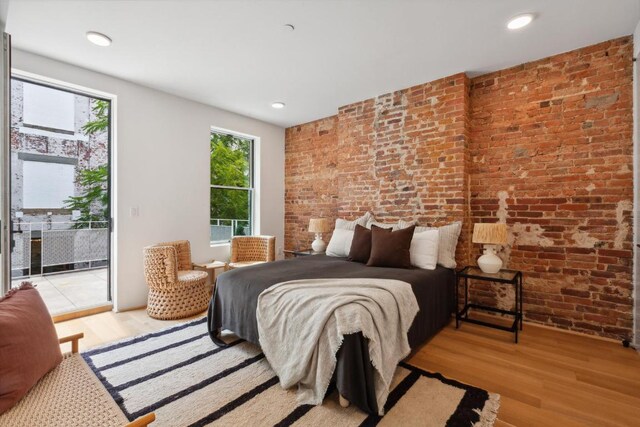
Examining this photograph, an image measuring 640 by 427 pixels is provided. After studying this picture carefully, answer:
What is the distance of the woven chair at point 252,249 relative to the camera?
439cm

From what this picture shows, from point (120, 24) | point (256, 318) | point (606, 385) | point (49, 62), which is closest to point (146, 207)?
point (49, 62)

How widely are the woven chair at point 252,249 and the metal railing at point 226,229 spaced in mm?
354

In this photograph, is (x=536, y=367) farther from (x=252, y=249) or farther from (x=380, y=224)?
(x=252, y=249)

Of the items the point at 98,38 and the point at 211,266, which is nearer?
the point at 98,38

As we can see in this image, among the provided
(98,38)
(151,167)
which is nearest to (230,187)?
(151,167)

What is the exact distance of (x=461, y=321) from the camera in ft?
10.2

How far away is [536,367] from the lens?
222 centimetres

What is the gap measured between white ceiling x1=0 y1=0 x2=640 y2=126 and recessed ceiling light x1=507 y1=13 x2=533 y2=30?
0.21 feet

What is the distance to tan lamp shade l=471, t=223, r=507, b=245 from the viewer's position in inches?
110

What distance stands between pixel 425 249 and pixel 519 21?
6.83ft

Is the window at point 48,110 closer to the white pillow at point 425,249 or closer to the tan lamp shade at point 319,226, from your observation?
the tan lamp shade at point 319,226

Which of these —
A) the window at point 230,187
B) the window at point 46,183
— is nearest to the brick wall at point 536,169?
the window at point 230,187

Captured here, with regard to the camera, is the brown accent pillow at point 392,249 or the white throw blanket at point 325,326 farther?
the brown accent pillow at point 392,249

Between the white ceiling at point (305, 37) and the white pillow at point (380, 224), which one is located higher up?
the white ceiling at point (305, 37)
